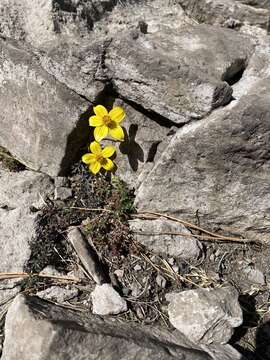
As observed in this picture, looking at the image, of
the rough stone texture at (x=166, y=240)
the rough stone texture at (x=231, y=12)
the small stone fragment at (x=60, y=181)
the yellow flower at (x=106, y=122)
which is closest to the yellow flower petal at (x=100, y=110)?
the yellow flower at (x=106, y=122)

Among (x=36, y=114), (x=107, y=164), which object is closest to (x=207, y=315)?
(x=107, y=164)

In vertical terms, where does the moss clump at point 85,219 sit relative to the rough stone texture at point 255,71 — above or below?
below

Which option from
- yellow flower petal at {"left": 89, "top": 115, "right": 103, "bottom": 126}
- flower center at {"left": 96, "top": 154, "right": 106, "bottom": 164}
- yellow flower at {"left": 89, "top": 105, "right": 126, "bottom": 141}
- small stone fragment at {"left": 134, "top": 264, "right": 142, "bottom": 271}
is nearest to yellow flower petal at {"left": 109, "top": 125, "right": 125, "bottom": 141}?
yellow flower at {"left": 89, "top": 105, "right": 126, "bottom": 141}

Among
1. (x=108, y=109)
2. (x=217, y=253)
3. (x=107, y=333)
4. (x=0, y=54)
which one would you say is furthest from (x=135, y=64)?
(x=107, y=333)

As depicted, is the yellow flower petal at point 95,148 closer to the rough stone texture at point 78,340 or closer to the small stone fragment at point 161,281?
the small stone fragment at point 161,281

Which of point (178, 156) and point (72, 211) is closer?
point (178, 156)

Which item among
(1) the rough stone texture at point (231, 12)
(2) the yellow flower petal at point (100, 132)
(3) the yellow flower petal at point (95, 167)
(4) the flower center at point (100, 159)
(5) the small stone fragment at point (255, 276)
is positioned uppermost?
(1) the rough stone texture at point (231, 12)

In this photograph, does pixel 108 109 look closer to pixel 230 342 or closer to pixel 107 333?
pixel 107 333
